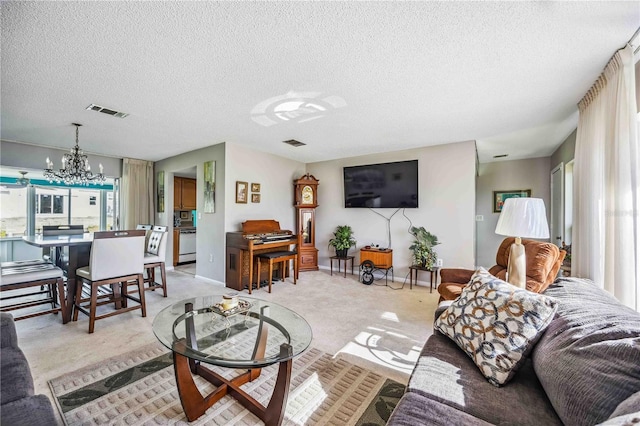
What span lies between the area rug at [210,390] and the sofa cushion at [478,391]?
0.54 metres

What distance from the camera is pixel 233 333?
1771 mm

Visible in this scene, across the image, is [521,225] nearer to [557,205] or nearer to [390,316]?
[390,316]

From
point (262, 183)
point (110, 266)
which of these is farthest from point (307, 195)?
point (110, 266)

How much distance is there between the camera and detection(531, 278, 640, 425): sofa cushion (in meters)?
0.83

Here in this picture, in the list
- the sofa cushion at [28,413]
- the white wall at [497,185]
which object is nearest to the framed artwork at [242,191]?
the sofa cushion at [28,413]

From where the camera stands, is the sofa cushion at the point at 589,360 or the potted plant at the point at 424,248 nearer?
the sofa cushion at the point at 589,360

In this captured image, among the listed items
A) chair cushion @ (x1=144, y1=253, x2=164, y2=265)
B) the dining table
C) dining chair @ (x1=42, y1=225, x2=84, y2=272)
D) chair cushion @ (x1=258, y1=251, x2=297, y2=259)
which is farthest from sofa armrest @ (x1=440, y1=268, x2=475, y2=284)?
dining chair @ (x1=42, y1=225, x2=84, y2=272)

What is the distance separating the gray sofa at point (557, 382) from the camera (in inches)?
32.9

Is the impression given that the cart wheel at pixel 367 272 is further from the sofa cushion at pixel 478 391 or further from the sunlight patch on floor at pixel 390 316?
the sofa cushion at pixel 478 391

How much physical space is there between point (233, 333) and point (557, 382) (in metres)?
1.65

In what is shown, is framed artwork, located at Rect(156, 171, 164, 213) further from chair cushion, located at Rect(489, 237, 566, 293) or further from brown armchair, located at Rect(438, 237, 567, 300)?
chair cushion, located at Rect(489, 237, 566, 293)

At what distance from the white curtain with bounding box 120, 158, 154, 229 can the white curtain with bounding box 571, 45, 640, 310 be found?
679 centimetres

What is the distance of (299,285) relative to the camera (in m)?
4.32

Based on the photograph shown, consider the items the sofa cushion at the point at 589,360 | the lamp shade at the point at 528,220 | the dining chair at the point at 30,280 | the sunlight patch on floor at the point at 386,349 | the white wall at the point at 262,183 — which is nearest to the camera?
the sofa cushion at the point at 589,360
